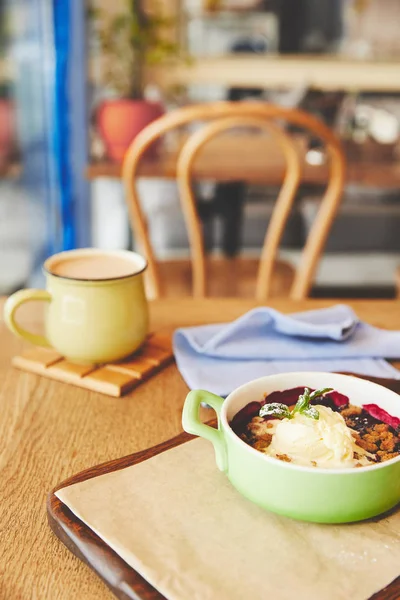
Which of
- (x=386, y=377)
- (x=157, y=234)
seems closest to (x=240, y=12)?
(x=157, y=234)

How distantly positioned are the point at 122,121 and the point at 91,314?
1569mm

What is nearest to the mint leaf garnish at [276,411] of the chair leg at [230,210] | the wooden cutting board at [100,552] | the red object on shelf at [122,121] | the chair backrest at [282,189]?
the wooden cutting board at [100,552]

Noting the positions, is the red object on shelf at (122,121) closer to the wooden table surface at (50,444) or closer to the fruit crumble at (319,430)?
the wooden table surface at (50,444)

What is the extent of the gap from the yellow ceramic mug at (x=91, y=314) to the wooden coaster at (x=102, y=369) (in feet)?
0.04

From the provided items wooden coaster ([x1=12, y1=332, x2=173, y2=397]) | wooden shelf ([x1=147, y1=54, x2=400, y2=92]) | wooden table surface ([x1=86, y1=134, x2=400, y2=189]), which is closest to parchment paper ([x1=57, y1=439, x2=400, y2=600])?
wooden coaster ([x1=12, y1=332, x2=173, y2=397])

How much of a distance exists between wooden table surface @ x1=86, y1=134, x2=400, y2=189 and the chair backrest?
0.49 meters

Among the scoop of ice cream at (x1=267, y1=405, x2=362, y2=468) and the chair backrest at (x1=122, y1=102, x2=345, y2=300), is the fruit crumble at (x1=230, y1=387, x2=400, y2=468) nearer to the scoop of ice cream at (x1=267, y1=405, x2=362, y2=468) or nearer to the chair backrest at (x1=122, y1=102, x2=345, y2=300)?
the scoop of ice cream at (x1=267, y1=405, x2=362, y2=468)

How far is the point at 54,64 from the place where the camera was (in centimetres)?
278

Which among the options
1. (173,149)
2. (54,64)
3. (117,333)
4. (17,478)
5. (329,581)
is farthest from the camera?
(54,64)

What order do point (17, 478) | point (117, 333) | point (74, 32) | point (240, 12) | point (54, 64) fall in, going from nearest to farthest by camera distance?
point (17, 478) < point (117, 333) < point (54, 64) < point (74, 32) < point (240, 12)

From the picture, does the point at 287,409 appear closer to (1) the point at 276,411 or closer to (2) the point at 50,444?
(1) the point at 276,411

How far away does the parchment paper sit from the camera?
0.39m

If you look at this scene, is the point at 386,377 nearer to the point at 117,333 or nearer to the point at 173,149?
the point at 117,333

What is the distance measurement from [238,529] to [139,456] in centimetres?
12
